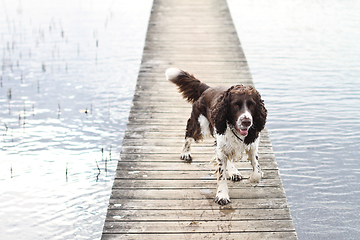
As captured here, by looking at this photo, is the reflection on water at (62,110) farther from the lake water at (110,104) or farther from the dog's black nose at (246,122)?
the dog's black nose at (246,122)

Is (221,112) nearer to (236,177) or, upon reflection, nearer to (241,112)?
(241,112)

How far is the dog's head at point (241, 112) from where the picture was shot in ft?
10.8

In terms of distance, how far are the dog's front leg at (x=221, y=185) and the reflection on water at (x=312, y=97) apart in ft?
3.58

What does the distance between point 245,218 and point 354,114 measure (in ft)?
13.3

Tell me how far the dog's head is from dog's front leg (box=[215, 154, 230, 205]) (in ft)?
0.90

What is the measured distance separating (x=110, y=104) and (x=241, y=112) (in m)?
4.14

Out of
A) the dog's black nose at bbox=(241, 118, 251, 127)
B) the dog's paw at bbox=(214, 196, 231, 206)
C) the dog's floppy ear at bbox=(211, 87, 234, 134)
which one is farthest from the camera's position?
the dog's paw at bbox=(214, 196, 231, 206)

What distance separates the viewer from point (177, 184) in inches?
156

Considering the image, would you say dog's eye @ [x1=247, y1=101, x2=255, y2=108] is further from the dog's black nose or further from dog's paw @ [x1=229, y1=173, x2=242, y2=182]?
dog's paw @ [x1=229, y1=173, x2=242, y2=182]

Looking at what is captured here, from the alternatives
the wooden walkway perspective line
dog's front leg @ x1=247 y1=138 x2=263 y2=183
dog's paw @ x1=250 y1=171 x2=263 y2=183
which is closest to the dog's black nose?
dog's front leg @ x1=247 y1=138 x2=263 y2=183

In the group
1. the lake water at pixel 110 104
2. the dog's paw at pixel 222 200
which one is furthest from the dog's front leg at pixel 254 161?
the lake water at pixel 110 104

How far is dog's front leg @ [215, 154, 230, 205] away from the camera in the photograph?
363 centimetres

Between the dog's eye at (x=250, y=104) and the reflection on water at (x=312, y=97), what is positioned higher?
the dog's eye at (x=250, y=104)

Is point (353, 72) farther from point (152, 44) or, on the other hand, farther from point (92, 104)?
point (92, 104)
